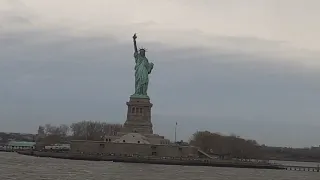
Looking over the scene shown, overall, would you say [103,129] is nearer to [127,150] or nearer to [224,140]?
[224,140]

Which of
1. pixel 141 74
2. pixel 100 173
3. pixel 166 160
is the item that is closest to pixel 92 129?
pixel 141 74

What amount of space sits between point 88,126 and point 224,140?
1058 inches

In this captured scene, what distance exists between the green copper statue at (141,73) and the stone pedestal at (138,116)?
0.92 m

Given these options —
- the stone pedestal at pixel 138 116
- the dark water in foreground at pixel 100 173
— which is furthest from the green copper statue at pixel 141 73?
the dark water in foreground at pixel 100 173

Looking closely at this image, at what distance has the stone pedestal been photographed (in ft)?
234

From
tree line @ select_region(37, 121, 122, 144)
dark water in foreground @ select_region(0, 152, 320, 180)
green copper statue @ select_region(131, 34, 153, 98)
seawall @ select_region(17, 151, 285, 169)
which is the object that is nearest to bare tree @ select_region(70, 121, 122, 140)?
tree line @ select_region(37, 121, 122, 144)

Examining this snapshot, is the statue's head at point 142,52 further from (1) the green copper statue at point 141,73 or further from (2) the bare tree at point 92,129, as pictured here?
(2) the bare tree at point 92,129

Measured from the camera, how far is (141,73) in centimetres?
7362

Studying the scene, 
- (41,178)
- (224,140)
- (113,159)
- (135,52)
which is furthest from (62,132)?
(41,178)

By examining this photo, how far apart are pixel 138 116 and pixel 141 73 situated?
5251 millimetres

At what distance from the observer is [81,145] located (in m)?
71.4

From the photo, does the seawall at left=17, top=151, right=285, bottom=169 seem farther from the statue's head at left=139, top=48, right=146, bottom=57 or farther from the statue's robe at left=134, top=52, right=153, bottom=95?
the statue's head at left=139, top=48, right=146, bottom=57

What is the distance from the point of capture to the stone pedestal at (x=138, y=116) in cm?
7138

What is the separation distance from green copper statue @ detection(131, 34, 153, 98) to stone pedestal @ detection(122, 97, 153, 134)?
916 mm
